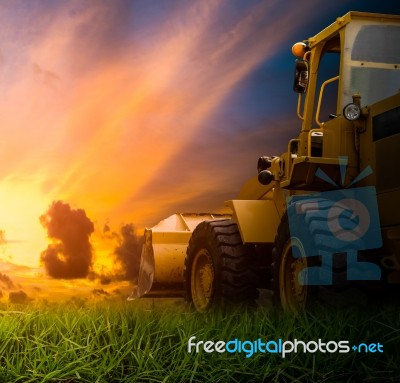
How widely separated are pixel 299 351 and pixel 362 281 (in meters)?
1.09

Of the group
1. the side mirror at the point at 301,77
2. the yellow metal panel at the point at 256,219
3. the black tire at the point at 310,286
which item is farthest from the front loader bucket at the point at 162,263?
the side mirror at the point at 301,77

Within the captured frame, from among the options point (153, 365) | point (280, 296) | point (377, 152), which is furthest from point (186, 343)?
point (377, 152)

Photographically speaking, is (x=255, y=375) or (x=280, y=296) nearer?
(x=255, y=375)

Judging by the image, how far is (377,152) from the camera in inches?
227

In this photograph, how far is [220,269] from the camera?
7.00m

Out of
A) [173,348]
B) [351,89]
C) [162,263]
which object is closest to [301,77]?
[351,89]

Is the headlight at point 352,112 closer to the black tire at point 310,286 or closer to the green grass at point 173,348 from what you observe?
the black tire at point 310,286

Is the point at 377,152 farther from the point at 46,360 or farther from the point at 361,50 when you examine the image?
the point at 46,360

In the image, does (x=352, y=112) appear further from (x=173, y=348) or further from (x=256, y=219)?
(x=173, y=348)

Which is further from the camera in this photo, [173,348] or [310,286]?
[310,286]

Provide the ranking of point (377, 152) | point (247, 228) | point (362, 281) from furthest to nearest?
point (247, 228) < point (377, 152) < point (362, 281)

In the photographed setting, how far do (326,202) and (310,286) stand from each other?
661 mm

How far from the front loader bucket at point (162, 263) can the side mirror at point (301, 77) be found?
9.41 ft

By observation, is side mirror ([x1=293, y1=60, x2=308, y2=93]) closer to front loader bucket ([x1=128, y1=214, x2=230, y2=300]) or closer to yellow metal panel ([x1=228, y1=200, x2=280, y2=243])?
yellow metal panel ([x1=228, y1=200, x2=280, y2=243])
